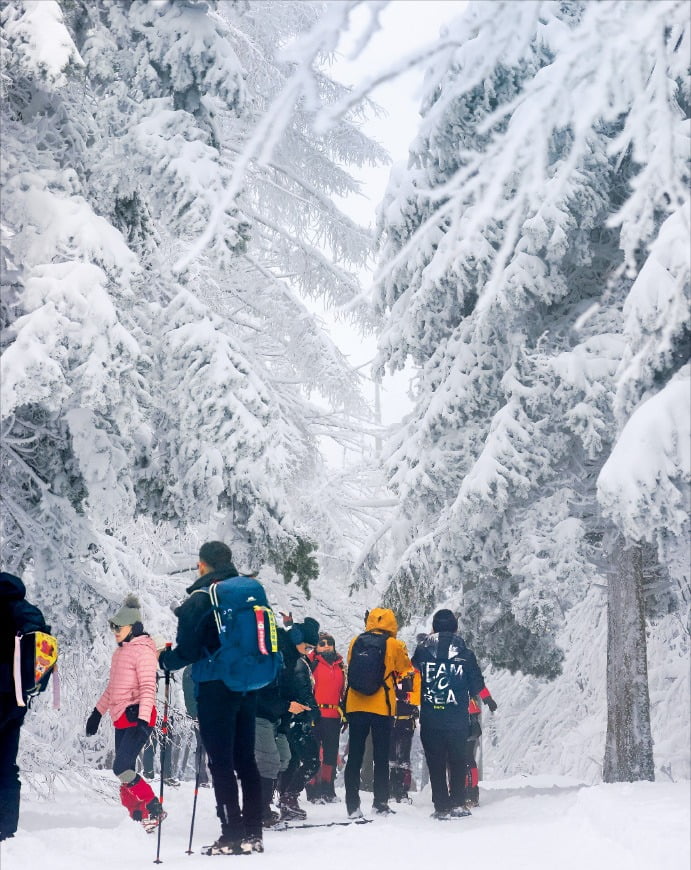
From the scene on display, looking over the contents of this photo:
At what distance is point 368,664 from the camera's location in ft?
27.4

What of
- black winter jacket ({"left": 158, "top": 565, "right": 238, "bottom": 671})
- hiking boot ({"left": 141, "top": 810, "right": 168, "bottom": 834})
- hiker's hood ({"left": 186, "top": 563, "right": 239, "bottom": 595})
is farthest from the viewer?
hiking boot ({"left": 141, "top": 810, "right": 168, "bottom": 834})

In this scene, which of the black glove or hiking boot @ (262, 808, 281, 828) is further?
hiking boot @ (262, 808, 281, 828)

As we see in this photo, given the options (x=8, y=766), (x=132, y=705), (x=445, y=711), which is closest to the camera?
(x=8, y=766)

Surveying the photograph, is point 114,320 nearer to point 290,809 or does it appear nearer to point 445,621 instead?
point 445,621

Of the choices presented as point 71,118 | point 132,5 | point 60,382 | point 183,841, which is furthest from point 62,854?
point 132,5

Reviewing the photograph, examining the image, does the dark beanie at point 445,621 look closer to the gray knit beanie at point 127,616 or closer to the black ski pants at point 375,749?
the black ski pants at point 375,749

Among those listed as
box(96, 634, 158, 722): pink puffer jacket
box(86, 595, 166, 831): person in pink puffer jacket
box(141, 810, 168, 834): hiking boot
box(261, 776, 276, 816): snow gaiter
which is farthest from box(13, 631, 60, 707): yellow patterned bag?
box(261, 776, 276, 816): snow gaiter

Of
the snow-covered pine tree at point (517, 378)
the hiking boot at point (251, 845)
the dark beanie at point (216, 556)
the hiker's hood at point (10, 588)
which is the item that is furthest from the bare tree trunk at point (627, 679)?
the hiker's hood at point (10, 588)

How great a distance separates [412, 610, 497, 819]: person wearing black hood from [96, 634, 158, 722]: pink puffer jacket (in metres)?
2.43

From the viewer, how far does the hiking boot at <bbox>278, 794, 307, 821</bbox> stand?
8162 mm

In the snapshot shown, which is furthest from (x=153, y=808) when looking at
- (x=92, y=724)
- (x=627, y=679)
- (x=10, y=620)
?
(x=627, y=679)

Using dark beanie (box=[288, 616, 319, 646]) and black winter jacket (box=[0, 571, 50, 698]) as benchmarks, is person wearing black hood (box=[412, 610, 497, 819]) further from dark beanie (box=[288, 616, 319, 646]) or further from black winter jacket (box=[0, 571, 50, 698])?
black winter jacket (box=[0, 571, 50, 698])

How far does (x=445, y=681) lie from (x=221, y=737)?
3191mm

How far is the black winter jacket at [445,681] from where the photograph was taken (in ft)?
28.0
